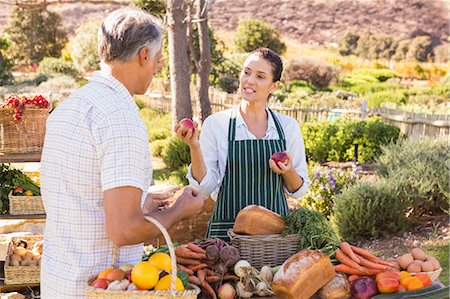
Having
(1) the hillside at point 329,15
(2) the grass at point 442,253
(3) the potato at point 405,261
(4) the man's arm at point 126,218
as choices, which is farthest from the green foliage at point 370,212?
(1) the hillside at point 329,15

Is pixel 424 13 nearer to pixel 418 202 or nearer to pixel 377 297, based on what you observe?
pixel 418 202

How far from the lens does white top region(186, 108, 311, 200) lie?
367 cm

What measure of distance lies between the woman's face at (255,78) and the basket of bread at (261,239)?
2.68ft

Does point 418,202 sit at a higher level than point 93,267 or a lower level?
lower

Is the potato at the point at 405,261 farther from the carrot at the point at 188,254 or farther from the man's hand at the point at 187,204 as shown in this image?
the man's hand at the point at 187,204

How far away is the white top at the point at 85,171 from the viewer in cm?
216

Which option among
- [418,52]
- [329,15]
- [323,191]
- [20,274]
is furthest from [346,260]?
[329,15]

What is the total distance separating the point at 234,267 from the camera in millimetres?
2848

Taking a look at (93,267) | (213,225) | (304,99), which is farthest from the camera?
(304,99)

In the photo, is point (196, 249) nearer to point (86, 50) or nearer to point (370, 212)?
point (370, 212)

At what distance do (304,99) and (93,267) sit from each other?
1866 centimetres

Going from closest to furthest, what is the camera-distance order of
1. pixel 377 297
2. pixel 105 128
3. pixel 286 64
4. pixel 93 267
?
pixel 105 128
pixel 93 267
pixel 377 297
pixel 286 64

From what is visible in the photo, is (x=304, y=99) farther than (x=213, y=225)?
Yes

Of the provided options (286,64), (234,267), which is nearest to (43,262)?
(234,267)
